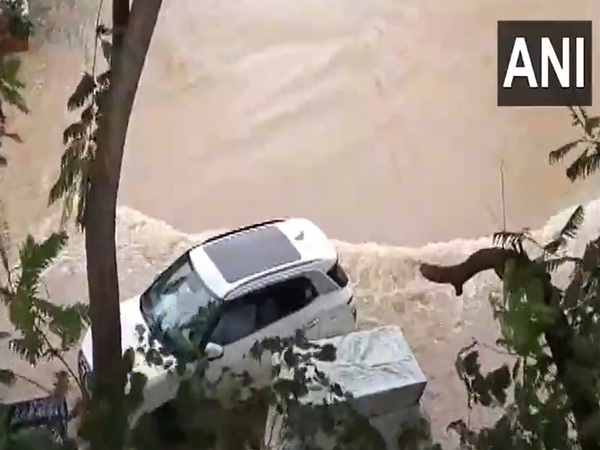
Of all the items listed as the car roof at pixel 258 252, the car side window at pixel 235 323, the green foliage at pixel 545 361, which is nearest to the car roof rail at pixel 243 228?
the car roof at pixel 258 252

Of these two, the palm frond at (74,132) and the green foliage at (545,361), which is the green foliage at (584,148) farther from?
the palm frond at (74,132)

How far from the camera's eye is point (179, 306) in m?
1.24

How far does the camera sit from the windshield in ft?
3.92

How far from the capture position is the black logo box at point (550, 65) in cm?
134

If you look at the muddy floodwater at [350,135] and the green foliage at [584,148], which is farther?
the muddy floodwater at [350,135]

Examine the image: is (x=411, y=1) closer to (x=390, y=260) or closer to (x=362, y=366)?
(x=390, y=260)

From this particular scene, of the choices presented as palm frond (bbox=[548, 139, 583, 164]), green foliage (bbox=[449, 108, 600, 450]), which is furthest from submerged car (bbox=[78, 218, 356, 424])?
palm frond (bbox=[548, 139, 583, 164])

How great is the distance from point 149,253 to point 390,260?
1.19 ft

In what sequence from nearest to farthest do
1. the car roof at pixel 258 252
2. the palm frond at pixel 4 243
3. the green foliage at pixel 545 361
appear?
the green foliage at pixel 545 361 < the palm frond at pixel 4 243 < the car roof at pixel 258 252

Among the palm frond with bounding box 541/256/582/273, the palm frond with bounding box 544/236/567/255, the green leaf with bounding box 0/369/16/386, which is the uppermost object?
the palm frond with bounding box 544/236/567/255

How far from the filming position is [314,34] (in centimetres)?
138

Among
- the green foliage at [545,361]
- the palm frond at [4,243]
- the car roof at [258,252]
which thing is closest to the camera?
the green foliage at [545,361]

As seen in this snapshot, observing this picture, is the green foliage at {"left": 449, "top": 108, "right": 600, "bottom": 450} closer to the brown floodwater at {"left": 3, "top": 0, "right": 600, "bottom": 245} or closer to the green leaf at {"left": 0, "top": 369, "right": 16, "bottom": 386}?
the brown floodwater at {"left": 3, "top": 0, "right": 600, "bottom": 245}

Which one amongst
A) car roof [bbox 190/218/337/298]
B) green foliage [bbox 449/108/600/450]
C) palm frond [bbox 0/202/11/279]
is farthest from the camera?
car roof [bbox 190/218/337/298]
